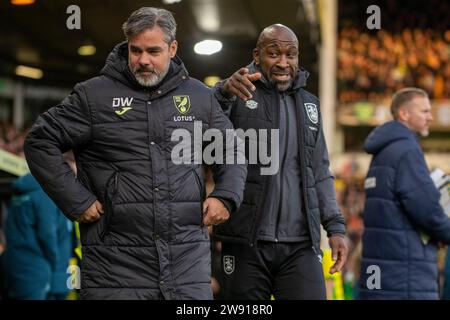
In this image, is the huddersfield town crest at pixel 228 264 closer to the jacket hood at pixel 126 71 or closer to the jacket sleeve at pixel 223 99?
the jacket sleeve at pixel 223 99

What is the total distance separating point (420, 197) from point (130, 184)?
2698 mm

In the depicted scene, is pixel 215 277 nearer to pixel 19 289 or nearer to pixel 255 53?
pixel 19 289

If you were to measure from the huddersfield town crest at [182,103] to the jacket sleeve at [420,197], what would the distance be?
8.09 feet

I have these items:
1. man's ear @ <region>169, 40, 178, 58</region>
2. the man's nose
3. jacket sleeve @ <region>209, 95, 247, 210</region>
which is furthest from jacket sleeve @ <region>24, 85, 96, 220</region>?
jacket sleeve @ <region>209, 95, 247, 210</region>

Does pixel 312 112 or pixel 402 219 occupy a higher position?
pixel 312 112

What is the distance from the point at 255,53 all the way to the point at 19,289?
11.0 feet

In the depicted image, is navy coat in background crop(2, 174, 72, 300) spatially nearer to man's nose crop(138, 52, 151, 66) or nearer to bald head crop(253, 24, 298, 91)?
bald head crop(253, 24, 298, 91)

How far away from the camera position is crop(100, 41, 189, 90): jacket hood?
416cm

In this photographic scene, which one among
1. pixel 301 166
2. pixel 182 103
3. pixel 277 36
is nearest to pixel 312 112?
pixel 301 166

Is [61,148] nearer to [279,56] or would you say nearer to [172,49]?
[172,49]

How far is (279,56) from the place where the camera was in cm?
477

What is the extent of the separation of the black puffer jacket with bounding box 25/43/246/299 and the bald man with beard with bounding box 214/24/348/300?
0.52 m

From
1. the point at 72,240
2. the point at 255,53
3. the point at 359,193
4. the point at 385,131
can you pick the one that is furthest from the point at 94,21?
the point at 359,193
